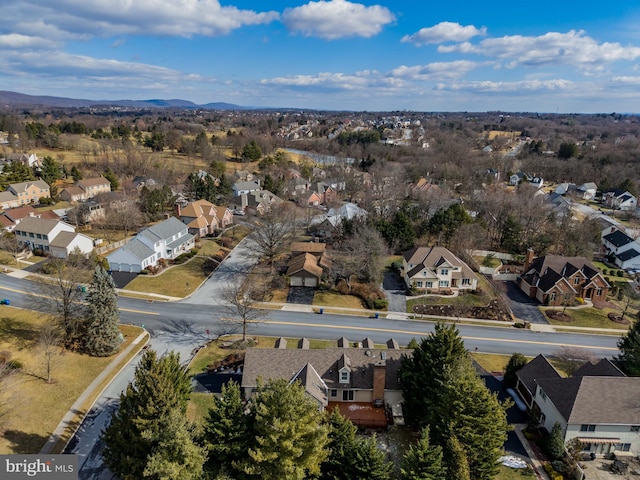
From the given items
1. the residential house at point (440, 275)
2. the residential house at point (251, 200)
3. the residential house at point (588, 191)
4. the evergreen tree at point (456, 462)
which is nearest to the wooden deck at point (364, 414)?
the evergreen tree at point (456, 462)

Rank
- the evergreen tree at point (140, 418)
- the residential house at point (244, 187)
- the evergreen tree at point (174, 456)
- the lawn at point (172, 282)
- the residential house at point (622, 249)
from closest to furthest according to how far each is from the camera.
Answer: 1. the evergreen tree at point (174, 456)
2. the evergreen tree at point (140, 418)
3. the lawn at point (172, 282)
4. the residential house at point (622, 249)
5. the residential house at point (244, 187)

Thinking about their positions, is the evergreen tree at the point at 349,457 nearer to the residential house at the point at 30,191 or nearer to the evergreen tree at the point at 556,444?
the evergreen tree at the point at 556,444

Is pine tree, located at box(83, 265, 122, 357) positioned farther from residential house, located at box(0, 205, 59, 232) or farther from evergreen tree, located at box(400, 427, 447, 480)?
residential house, located at box(0, 205, 59, 232)

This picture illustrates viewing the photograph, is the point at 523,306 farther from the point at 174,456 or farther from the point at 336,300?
A: the point at 174,456

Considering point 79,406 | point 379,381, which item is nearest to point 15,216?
point 79,406

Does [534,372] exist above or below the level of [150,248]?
below

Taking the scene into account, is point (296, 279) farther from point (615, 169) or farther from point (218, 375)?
point (615, 169)

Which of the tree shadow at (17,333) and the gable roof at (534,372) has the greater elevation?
the gable roof at (534,372)
